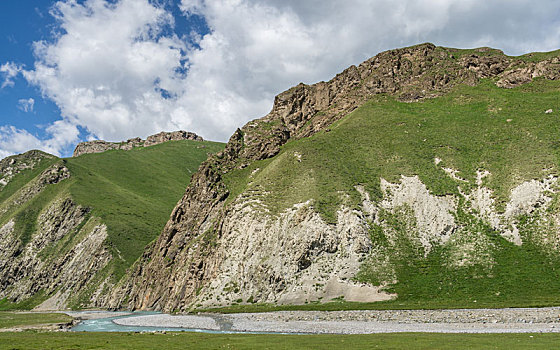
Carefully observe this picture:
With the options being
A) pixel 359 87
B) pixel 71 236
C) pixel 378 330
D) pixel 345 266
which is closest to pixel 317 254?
pixel 345 266

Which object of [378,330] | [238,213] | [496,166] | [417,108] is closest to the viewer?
[378,330]

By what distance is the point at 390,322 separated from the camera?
5794cm

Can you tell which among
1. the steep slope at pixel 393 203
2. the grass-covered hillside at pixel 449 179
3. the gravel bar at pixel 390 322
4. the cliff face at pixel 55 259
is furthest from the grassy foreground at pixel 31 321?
the grass-covered hillside at pixel 449 179

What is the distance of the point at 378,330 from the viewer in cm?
5047

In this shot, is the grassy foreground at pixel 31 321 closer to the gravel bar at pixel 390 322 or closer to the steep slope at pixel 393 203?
the steep slope at pixel 393 203

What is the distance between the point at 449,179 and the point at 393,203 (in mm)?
17987

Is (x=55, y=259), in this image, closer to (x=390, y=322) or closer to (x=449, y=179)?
(x=390, y=322)

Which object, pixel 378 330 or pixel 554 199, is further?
pixel 554 199

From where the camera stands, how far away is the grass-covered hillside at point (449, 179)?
3036 inches

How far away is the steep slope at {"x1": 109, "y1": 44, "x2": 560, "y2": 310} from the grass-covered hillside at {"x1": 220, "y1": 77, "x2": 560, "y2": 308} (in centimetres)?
39

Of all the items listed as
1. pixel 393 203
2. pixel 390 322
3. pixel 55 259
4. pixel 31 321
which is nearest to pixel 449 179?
pixel 393 203

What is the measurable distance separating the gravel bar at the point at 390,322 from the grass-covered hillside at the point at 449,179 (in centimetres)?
817

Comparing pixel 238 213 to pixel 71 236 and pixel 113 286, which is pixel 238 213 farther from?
pixel 71 236

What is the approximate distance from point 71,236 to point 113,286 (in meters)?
54.0
